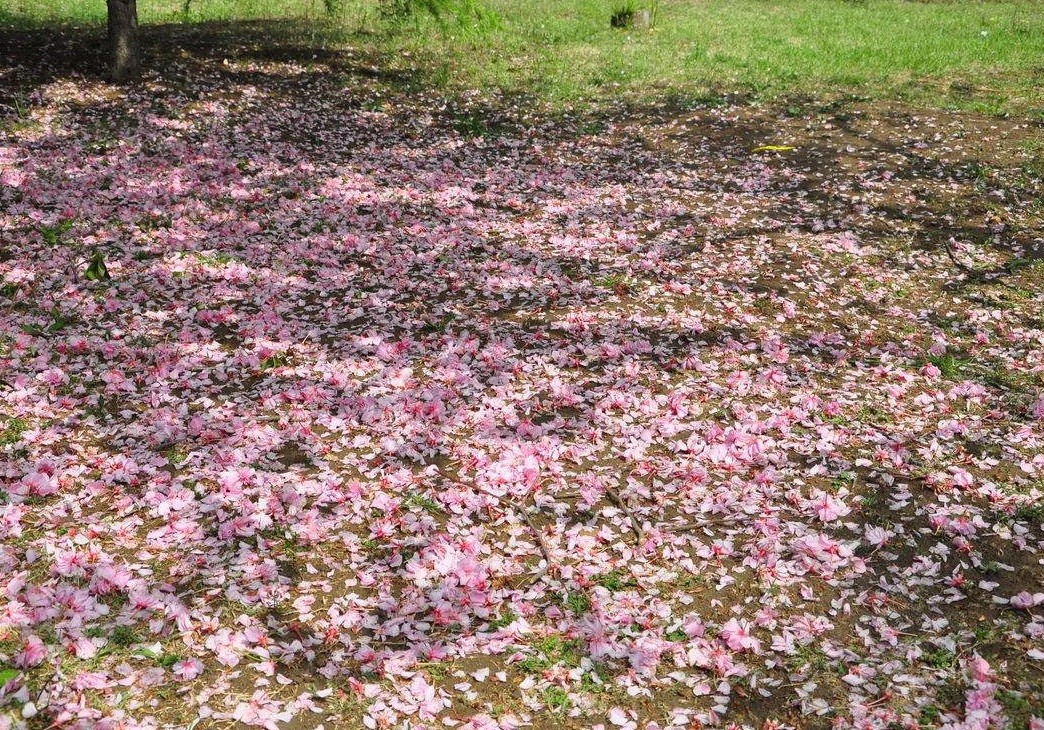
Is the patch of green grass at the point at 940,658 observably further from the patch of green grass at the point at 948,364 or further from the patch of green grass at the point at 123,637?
the patch of green grass at the point at 123,637

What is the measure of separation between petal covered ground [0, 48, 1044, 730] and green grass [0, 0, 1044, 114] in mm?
5774

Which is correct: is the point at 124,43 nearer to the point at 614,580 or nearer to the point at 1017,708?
the point at 614,580

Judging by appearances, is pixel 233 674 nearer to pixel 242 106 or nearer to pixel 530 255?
pixel 530 255

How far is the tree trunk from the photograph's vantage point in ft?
44.0

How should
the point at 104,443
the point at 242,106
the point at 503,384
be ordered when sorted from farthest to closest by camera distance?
the point at 242,106
the point at 503,384
the point at 104,443

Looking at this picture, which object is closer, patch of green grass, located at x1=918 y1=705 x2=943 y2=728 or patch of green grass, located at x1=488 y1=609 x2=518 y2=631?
patch of green grass, located at x1=918 y1=705 x2=943 y2=728

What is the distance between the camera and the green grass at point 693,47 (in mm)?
16391

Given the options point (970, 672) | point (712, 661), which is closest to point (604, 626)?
point (712, 661)

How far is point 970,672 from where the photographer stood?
13.0 feet

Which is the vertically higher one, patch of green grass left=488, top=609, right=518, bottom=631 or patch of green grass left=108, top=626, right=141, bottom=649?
patch of green grass left=108, top=626, right=141, bottom=649

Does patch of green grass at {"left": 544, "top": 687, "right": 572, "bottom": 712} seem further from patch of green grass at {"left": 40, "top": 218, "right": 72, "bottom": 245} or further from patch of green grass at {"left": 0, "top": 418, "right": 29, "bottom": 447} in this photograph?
patch of green grass at {"left": 40, "top": 218, "right": 72, "bottom": 245}

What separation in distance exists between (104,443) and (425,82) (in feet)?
43.3

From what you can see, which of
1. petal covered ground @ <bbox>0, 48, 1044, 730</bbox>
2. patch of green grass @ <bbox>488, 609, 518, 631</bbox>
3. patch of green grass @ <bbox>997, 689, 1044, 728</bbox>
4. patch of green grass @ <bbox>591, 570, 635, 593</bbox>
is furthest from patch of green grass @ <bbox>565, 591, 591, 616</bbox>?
patch of green grass @ <bbox>997, 689, 1044, 728</bbox>

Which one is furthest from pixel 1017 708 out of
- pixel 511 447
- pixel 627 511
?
pixel 511 447
